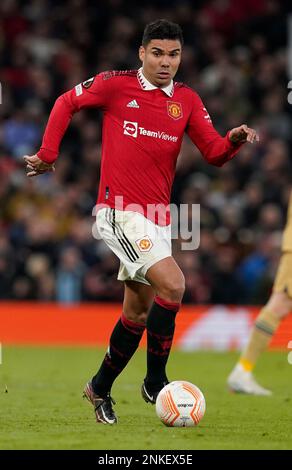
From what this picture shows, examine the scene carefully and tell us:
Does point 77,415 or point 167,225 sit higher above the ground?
point 167,225

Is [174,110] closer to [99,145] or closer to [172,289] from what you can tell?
[172,289]

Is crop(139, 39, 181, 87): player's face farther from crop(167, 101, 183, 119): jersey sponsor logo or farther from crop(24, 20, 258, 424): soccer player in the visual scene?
crop(167, 101, 183, 119): jersey sponsor logo

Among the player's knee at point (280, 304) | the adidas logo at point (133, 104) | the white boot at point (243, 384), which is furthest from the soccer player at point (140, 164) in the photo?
the player's knee at point (280, 304)

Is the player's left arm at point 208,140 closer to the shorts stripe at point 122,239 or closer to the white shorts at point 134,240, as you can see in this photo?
the white shorts at point 134,240

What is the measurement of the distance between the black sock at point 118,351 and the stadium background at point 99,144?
308 inches

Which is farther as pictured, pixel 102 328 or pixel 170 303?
pixel 102 328

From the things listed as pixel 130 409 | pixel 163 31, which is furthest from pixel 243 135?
pixel 130 409

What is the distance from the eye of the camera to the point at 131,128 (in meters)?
7.71

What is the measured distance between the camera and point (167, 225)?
773 centimetres

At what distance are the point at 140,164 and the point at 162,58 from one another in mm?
750

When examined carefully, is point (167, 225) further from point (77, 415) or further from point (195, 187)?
point (195, 187)
